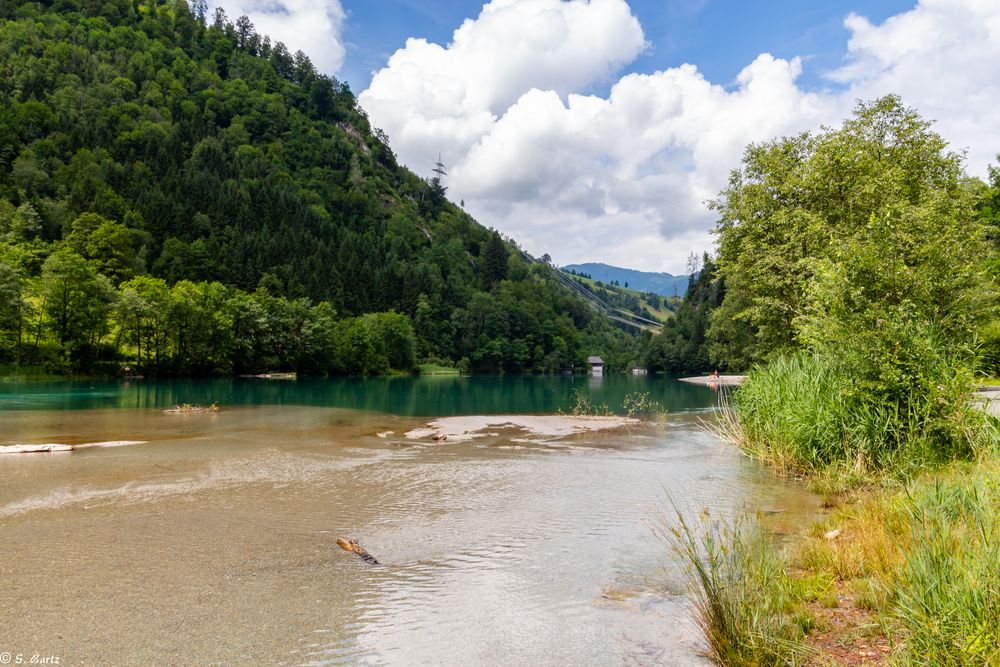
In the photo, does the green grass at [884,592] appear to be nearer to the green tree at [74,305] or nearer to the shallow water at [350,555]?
the shallow water at [350,555]

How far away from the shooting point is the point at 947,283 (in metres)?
17.1

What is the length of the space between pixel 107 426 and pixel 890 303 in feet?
118

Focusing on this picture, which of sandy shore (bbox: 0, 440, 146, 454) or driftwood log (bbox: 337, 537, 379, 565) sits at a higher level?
sandy shore (bbox: 0, 440, 146, 454)

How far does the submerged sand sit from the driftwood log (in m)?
17.7

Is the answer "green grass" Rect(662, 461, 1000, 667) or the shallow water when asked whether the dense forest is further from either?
"green grass" Rect(662, 461, 1000, 667)

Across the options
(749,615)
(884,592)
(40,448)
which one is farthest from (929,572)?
(40,448)

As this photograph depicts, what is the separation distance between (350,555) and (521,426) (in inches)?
984

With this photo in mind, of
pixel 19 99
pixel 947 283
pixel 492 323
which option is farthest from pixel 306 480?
pixel 19 99

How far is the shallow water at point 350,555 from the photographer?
752cm

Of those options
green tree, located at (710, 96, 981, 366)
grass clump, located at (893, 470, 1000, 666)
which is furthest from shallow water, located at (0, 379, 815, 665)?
green tree, located at (710, 96, 981, 366)

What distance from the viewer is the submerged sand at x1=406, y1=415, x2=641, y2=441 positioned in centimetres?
3142

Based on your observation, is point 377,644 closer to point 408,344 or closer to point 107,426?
point 107,426

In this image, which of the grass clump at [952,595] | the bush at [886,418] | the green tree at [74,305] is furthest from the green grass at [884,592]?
the green tree at [74,305]

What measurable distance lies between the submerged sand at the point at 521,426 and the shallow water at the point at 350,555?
21.5 ft
